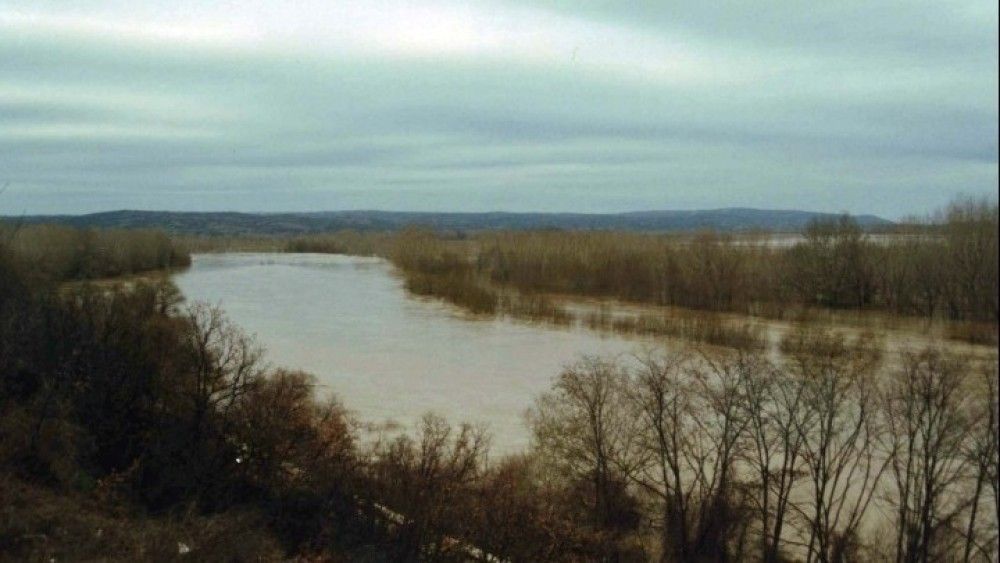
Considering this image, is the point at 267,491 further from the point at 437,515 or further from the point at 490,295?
the point at 490,295

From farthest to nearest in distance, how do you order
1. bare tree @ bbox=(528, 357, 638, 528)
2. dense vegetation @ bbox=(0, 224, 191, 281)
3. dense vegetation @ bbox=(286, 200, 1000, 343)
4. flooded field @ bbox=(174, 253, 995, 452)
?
dense vegetation @ bbox=(0, 224, 191, 281)
flooded field @ bbox=(174, 253, 995, 452)
bare tree @ bbox=(528, 357, 638, 528)
dense vegetation @ bbox=(286, 200, 1000, 343)

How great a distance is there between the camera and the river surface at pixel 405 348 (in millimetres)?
17109

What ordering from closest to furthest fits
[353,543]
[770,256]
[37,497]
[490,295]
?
[37,497] < [353,543] < [770,256] < [490,295]

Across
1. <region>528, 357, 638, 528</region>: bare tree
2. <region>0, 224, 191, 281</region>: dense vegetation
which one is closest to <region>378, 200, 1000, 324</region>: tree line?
<region>528, 357, 638, 528</region>: bare tree

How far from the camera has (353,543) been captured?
33.6ft

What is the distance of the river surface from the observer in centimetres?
1711

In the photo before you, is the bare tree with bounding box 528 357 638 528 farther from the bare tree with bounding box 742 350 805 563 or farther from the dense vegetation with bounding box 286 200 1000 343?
the dense vegetation with bounding box 286 200 1000 343

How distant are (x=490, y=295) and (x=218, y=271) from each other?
20.8 m

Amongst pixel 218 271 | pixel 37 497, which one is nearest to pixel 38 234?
pixel 37 497


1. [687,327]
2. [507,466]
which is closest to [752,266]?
[687,327]

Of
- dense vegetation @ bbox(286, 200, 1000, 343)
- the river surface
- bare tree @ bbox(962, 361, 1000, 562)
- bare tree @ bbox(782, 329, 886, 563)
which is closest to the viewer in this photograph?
dense vegetation @ bbox(286, 200, 1000, 343)

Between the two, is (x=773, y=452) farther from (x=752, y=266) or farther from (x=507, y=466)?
(x=752, y=266)

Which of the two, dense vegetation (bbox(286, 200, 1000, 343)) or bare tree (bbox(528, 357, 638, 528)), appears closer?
dense vegetation (bbox(286, 200, 1000, 343))

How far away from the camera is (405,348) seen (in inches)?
935
